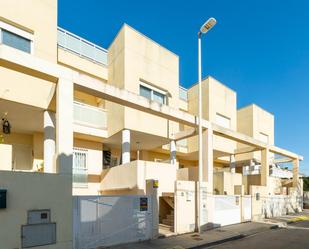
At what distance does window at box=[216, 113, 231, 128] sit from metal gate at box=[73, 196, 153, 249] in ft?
42.9

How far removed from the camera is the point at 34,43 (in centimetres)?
1215

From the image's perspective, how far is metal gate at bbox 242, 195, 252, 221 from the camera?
16438 mm

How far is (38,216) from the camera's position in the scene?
25.0 feet

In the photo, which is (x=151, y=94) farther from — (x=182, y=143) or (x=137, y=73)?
(x=182, y=143)

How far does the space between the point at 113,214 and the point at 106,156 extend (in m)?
8.45

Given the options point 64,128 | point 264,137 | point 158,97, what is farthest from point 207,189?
point 264,137

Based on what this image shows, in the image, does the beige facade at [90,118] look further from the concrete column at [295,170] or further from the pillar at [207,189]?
the concrete column at [295,170]

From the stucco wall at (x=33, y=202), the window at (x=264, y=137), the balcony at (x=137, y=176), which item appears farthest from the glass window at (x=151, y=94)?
the window at (x=264, y=137)

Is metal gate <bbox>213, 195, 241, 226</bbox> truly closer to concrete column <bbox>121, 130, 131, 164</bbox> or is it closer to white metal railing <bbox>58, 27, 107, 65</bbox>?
concrete column <bbox>121, 130, 131, 164</bbox>

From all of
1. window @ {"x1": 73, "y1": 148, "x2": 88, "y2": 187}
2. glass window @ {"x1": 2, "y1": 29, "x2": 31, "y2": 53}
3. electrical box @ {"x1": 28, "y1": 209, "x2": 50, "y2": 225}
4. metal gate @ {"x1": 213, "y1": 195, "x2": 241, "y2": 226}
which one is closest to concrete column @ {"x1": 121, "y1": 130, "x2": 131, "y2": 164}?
window @ {"x1": 73, "y1": 148, "x2": 88, "y2": 187}

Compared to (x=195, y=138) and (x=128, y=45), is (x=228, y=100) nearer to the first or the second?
(x=195, y=138)

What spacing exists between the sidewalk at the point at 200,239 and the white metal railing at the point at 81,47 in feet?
34.9

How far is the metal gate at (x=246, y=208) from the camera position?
53.9 feet

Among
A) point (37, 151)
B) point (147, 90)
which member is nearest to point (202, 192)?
point (147, 90)
